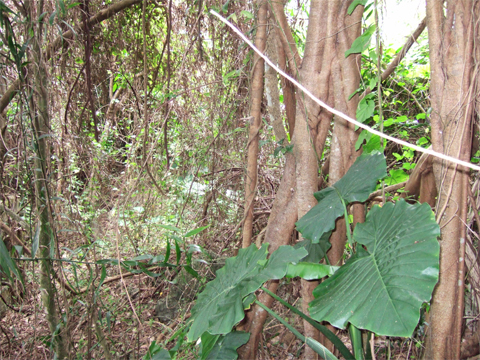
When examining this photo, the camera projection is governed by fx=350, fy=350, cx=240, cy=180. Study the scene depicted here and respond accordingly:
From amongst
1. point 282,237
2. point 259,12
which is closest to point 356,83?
point 259,12

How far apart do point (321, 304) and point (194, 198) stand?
67.9 inches

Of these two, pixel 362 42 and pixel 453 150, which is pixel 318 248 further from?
pixel 362 42

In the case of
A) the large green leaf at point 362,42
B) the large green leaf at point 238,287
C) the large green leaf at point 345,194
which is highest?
the large green leaf at point 362,42

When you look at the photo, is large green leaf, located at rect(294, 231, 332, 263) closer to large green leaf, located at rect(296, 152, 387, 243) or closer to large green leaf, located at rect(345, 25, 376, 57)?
large green leaf, located at rect(296, 152, 387, 243)

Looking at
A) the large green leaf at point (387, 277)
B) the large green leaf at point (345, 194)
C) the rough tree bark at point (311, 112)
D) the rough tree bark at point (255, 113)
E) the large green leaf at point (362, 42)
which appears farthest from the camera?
the rough tree bark at point (255, 113)

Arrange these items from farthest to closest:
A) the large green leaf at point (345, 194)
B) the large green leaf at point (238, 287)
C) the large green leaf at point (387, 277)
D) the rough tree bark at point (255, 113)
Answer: the rough tree bark at point (255, 113) → the large green leaf at point (345, 194) → the large green leaf at point (238, 287) → the large green leaf at point (387, 277)

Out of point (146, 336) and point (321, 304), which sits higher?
point (321, 304)

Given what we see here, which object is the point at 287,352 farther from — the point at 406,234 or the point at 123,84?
the point at 123,84

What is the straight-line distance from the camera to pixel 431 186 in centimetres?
173

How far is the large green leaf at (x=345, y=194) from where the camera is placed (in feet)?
4.13

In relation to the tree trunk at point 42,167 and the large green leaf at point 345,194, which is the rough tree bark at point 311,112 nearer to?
the large green leaf at point 345,194

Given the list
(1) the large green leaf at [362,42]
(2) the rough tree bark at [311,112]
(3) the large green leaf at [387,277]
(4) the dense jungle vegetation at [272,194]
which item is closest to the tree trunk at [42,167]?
(4) the dense jungle vegetation at [272,194]

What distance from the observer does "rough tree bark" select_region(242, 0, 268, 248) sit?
1.79m

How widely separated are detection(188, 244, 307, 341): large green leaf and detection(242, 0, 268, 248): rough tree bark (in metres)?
0.49
